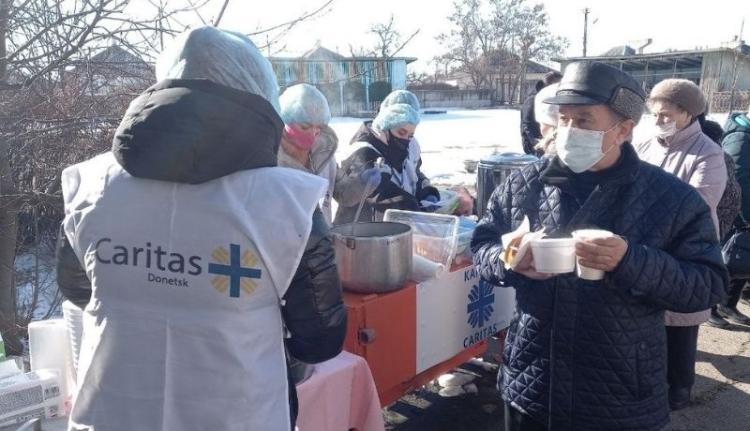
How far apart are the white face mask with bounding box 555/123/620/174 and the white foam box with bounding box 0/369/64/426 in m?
1.82

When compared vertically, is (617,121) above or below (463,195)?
above

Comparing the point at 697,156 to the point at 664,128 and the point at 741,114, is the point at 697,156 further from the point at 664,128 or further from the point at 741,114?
the point at 741,114

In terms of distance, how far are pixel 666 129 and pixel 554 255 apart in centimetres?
237

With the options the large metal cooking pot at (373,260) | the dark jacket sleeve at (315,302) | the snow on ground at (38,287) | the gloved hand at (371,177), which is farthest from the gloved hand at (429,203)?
the snow on ground at (38,287)

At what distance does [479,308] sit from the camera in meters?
3.30

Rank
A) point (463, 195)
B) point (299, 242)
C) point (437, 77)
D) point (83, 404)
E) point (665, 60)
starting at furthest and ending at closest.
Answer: point (437, 77) → point (665, 60) → point (463, 195) → point (83, 404) → point (299, 242)

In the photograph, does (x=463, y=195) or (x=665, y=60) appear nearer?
(x=463, y=195)

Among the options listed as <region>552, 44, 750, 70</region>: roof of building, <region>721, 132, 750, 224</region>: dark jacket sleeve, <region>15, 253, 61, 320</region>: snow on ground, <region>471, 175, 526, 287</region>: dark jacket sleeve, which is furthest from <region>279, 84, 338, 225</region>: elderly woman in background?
<region>552, 44, 750, 70</region>: roof of building

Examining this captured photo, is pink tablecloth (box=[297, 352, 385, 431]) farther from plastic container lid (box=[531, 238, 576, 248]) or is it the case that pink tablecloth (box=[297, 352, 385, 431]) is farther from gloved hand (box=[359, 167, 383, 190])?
gloved hand (box=[359, 167, 383, 190])

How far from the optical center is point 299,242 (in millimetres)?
1331

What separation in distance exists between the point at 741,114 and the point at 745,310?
74.2 inches

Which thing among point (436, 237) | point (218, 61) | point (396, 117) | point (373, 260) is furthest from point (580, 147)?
point (396, 117)

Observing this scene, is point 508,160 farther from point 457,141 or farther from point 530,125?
point 457,141

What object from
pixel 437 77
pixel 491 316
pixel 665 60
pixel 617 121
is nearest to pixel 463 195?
pixel 491 316
